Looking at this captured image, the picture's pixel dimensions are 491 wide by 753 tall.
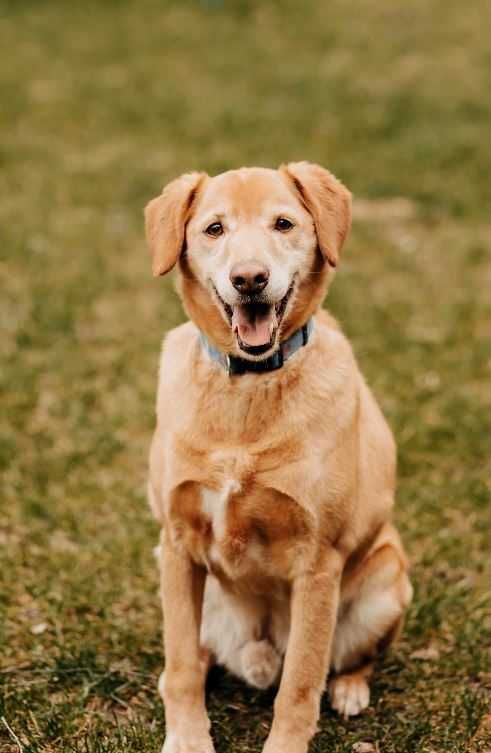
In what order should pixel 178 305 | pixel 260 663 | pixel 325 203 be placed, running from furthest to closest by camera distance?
1. pixel 178 305
2. pixel 260 663
3. pixel 325 203

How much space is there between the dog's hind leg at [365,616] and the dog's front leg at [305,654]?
38cm

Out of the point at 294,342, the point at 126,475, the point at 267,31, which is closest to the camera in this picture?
the point at 294,342

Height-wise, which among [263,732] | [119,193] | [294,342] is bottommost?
[119,193]

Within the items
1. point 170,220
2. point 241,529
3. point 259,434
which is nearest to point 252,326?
point 259,434

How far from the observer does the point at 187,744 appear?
3441 mm

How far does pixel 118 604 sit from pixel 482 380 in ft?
9.95

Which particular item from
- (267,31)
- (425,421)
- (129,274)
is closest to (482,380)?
(425,421)

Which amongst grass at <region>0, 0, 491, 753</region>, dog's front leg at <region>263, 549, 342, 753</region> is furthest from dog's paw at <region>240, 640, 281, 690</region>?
dog's front leg at <region>263, 549, 342, 753</region>

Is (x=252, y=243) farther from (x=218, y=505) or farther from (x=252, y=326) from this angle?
(x=218, y=505)

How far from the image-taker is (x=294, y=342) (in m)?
3.51

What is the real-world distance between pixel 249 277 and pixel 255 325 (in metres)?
0.21

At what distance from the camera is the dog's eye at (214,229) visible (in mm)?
3389

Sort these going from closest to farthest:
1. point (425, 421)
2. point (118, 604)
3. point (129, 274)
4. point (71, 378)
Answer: point (118, 604) → point (425, 421) → point (71, 378) → point (129, 274)

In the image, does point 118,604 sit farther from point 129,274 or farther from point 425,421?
point 129,274
